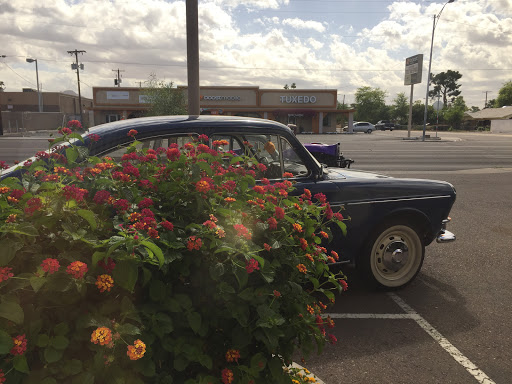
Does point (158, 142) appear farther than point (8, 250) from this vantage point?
Yes

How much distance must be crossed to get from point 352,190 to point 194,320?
9.09ft

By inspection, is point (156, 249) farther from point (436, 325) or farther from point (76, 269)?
point (436, 325)

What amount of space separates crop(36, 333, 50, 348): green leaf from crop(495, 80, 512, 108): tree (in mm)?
117748

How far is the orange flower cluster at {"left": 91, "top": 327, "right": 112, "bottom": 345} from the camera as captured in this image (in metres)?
1.31

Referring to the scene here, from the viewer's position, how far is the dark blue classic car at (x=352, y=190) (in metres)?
3.70

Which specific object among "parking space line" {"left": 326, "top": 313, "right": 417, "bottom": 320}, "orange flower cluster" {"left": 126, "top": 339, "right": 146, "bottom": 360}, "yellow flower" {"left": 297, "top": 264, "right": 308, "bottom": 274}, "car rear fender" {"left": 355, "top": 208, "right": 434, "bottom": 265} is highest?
"yellow flower" {"left": 297, "top": 264, "right": 308, "bottom": 274}

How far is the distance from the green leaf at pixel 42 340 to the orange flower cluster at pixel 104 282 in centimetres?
21

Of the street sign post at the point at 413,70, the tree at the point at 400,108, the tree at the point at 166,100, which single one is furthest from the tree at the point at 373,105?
the tree at the point at 166,100

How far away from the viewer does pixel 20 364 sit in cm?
126

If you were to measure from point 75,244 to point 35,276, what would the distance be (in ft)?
0.63

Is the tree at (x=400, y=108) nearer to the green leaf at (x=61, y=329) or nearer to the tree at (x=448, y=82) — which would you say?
the tree at (x=448, y=82)

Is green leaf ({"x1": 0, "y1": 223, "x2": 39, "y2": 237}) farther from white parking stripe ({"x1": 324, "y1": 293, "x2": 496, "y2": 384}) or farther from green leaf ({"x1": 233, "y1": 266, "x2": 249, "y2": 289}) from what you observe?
white parking stripe ({"x1": 324, "y1": 293, "x2": 496, "y2": 384})

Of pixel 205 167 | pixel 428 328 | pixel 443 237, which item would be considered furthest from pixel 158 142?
pixel 443 237

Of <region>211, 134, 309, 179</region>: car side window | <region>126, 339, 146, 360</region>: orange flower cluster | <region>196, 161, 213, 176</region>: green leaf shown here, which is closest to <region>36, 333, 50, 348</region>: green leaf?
<region>126, 339, 146, 360</region>: orange flower cluster
